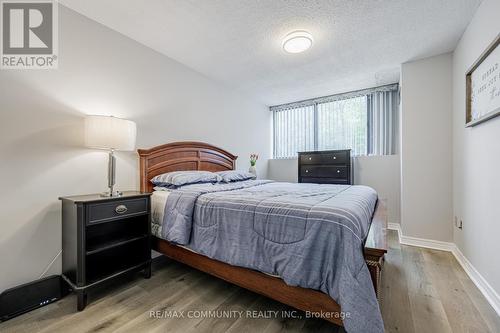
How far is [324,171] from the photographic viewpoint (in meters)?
3.94

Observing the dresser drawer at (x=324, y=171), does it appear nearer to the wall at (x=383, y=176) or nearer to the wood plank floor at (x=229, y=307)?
the wall at (x=383, y=176)

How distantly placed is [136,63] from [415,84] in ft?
11.3

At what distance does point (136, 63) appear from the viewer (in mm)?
2398

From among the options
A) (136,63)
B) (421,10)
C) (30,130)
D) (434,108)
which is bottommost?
(30,130)

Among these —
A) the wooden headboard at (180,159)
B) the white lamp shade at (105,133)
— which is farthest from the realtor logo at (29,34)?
the wooden headboard at (180,159)

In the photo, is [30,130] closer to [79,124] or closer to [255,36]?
[79,124]

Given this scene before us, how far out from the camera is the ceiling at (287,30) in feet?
6.10

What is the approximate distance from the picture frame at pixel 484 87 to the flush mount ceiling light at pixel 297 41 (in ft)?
4.72

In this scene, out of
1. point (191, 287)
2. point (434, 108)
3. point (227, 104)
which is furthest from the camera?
point (227, 104)

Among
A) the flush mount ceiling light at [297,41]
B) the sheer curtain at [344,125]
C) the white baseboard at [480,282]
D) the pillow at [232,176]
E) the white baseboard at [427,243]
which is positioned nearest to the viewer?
the white baseboard at [480,282]

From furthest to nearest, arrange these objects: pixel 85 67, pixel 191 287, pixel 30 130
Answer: pixel 85 67
pixel 191 287
pixel 30 130

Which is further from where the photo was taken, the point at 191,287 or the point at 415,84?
the point at 415,84

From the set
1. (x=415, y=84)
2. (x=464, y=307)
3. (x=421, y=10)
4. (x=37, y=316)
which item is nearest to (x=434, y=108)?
(x=415, y=84)

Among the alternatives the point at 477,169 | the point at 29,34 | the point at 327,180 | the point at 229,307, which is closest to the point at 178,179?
the point at 229,307
